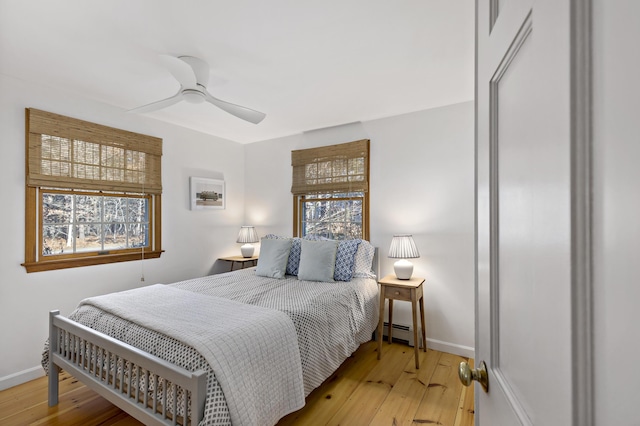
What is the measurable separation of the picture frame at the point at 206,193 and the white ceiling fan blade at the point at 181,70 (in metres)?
2.01

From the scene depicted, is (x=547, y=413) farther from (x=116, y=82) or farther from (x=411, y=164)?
(x=116, y=82)

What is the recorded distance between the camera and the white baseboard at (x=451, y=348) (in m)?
2.98

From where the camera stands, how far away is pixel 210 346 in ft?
A: 5.08

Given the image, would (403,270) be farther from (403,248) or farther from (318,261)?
(318,261)

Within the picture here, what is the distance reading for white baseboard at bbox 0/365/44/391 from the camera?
96.0 inches

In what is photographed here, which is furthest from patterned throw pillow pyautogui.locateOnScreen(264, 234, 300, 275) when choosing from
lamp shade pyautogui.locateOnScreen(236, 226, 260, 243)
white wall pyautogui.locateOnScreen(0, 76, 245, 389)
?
white wall pyautogui.locateOnScreen(0, 76, 245, 389)

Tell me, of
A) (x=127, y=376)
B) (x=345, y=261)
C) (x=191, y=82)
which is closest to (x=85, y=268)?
(x=127, y=376)

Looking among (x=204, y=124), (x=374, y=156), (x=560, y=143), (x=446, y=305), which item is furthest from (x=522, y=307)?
(x=204, y=124)

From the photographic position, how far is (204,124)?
3793 millimetres

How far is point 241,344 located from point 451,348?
2368mm

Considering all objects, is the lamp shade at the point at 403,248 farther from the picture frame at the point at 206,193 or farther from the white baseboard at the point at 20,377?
the white baseboard at the point at 20,377

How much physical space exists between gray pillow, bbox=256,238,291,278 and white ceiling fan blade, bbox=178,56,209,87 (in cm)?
179

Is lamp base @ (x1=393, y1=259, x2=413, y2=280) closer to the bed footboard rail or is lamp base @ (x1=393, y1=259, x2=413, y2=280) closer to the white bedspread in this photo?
the white bedspread

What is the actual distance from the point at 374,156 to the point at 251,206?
2.08m
